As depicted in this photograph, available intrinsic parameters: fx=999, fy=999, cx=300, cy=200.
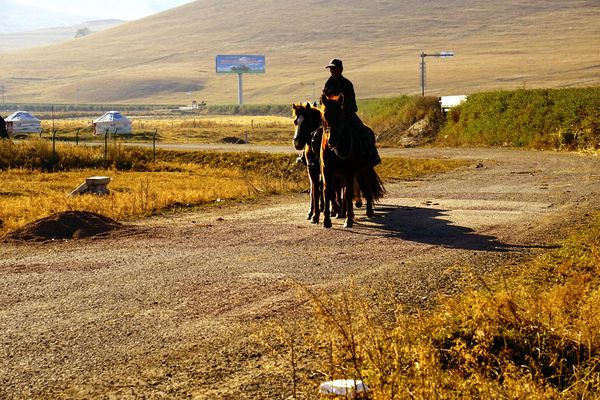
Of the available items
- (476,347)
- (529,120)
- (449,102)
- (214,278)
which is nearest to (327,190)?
(214,278)

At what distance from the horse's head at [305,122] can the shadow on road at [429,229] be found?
6.22 feet

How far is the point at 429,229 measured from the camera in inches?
640

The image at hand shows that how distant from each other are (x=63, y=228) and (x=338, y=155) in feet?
15.2

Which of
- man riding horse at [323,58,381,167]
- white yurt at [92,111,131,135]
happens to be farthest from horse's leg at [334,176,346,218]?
white yurt at [92,111,131,135]

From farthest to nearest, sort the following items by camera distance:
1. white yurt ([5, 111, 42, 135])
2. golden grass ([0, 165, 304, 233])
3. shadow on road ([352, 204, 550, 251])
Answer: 1. white yurt ([5, 111, 42, 135])
2. golden grass ([0, 165, 304, 233])
3. shadow on road ([352, 204, 550, 251])

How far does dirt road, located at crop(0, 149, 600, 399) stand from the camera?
7.84 m

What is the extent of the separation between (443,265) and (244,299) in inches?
122

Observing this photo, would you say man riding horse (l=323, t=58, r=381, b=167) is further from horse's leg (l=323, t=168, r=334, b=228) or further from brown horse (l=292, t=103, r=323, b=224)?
brown horse (l=292, t=103, r=323, b=224)

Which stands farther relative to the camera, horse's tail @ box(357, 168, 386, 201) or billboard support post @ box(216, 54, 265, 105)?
billboard support post @ box(216, 54, 265, 105)

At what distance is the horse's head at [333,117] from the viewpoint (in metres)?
16.2

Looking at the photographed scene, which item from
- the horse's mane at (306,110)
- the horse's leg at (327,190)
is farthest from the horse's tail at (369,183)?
the horse's mane at (306,110)

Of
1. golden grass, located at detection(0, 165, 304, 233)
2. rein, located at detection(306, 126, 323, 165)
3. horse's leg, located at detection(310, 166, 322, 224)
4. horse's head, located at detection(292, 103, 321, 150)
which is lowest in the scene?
golden grass, located at detection(0, 165, 304, 233)

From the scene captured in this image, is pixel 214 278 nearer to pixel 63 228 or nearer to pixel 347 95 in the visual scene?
pixel 63 228

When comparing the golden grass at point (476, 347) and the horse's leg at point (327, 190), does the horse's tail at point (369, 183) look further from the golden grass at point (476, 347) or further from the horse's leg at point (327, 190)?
the golden grass at point (476, 347)
